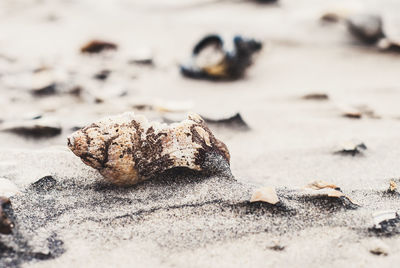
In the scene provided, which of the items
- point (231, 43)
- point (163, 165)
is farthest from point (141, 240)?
point (231, 43)

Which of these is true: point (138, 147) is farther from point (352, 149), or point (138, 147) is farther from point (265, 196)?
point (352, 149)

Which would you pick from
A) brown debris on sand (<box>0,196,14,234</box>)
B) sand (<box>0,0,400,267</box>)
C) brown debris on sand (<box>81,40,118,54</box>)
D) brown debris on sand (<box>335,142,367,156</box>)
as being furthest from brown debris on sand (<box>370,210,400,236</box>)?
brown debris on sand (<box>81,40,118,54</box>)

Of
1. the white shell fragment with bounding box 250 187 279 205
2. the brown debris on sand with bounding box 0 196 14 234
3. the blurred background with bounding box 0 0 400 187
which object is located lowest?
the blurred background with bounding box 0 0 400 187

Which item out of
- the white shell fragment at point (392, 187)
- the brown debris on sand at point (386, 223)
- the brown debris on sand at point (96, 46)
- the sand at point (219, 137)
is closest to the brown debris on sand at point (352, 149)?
the sand at point (219, 137)

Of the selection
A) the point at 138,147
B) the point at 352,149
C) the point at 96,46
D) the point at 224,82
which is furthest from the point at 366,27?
the point at 138,147

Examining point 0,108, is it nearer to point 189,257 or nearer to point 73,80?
point 73,80

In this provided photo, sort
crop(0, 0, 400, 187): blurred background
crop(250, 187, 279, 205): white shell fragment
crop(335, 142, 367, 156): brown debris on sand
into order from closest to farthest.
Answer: crop(250, 187, 279, 205): white shell fragment, crop(335, 142, 367, 156): brown debris on sand, crop(0, 0, 400, 187): blurred background

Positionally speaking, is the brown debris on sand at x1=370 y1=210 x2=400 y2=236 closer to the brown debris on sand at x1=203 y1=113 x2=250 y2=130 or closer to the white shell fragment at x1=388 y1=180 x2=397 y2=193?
A: the white shell fragment at x1=388 y1=180 x2=397 y2=193

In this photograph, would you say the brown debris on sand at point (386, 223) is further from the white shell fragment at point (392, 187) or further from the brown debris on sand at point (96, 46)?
the brown debris on sand at point (96, 46)
